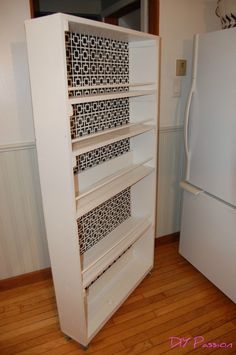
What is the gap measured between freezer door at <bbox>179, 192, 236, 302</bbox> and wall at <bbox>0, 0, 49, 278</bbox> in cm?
114

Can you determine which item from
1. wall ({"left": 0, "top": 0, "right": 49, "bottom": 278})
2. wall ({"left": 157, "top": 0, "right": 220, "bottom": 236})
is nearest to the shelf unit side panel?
wall ({"left": 0, "top": 0, "right": 49, "bottom": 278})

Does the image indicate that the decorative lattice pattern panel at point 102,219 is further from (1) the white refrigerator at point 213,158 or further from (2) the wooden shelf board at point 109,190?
(1) the white refrigerator at point 213,158

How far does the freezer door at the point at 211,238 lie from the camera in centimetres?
175

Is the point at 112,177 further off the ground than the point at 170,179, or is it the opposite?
the point at 112,177

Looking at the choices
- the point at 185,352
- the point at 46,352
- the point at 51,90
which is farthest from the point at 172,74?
the point at 46,352

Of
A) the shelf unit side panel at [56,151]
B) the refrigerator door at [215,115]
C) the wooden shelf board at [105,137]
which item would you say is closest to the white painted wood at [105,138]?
the wooden shelf board at [105,137]

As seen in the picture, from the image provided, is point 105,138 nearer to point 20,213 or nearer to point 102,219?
point 102,219

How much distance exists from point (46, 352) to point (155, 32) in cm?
221

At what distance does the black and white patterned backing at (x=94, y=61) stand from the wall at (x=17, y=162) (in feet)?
1.38

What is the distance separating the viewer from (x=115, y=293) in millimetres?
1850

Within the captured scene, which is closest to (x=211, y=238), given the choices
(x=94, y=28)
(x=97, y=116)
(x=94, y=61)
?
(x=97, y=116)

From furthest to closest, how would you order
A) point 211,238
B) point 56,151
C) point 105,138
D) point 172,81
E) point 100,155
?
point 172,81, point 211,238, point 100,155, point 105,138, point 56,151

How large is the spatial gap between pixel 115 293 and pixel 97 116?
3.94ft

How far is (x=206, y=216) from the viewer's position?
1924 mm
